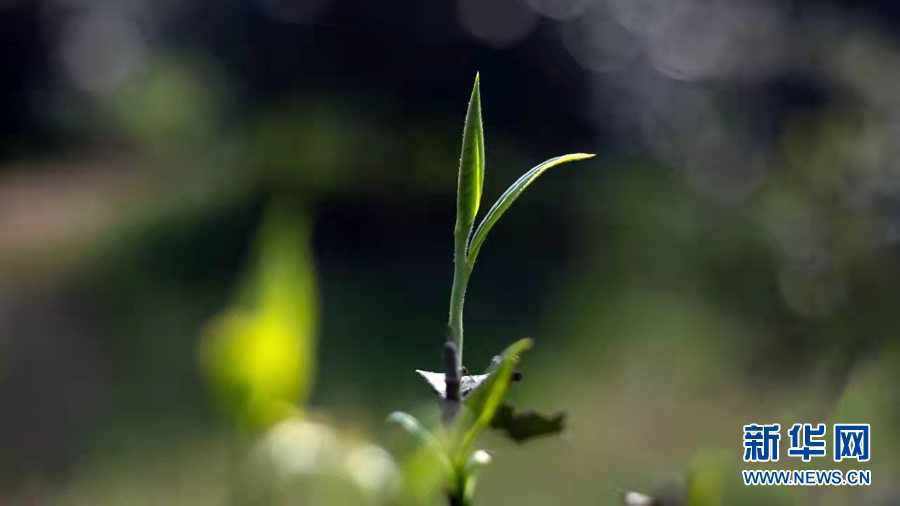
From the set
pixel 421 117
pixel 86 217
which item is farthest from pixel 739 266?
pixel 86 217

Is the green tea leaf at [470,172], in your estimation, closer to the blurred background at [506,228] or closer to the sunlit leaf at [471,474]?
the sunlit leaf at [471,474]

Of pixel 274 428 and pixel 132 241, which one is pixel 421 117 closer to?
pixel 132 241

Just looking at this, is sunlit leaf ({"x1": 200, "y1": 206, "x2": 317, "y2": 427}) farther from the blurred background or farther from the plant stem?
the blurred background

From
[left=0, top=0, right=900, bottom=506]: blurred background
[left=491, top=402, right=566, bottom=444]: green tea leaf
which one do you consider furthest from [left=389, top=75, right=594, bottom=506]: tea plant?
[left=0, top=0, right=900, bottom=506]: blurred background

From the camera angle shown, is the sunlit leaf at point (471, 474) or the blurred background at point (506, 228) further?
the blurred background at point (506, 228)

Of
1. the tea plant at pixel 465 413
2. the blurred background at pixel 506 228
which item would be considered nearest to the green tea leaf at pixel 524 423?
the tea plant at pixel 465 413
